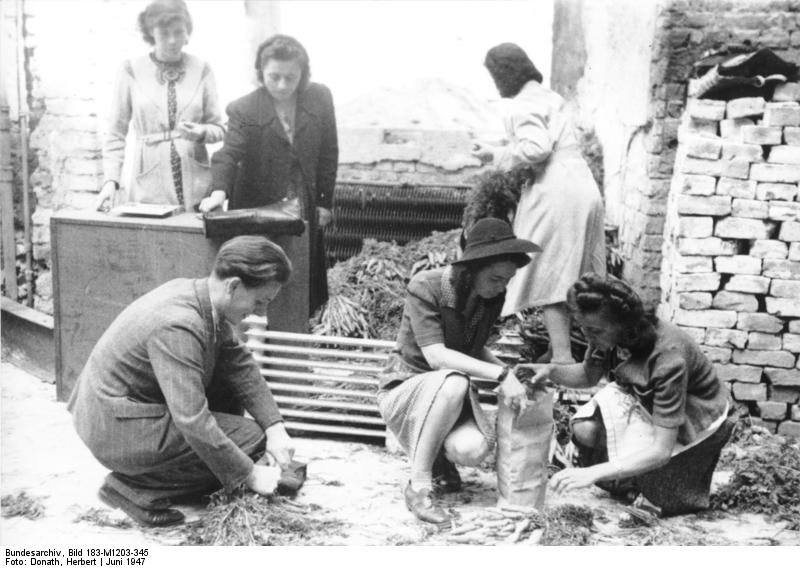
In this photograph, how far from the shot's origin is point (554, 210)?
5102 millimetres

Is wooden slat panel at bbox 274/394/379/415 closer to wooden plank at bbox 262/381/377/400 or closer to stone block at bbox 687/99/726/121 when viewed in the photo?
wooden plank at bbox 262/381/377/400

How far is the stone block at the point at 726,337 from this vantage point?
5230mm

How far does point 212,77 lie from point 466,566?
305 centimetres

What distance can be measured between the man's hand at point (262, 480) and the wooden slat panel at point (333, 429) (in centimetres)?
100

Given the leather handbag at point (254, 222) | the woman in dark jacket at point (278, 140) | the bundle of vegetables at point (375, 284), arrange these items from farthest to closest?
the bundle of vegetables at point (375, 284) → the woman in dark jacket at point (278, 140) → the leather handbag at point (254, 222)

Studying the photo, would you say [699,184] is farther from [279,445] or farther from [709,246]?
[279,445]

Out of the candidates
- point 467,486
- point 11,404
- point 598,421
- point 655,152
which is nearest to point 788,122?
point 655,152

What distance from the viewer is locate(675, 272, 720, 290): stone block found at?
5.19 metres

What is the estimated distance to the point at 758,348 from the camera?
523 centimetres

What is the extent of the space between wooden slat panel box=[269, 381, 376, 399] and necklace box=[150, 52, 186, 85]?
173 cm

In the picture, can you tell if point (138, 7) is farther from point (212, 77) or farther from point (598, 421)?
point (598, 421)

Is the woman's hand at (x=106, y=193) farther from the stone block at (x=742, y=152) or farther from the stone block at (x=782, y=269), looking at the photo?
Answer: the stone block at (x=782, y=269)

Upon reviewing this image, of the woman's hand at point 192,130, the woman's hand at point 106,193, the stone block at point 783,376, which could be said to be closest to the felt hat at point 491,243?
the stone block at point 783,376

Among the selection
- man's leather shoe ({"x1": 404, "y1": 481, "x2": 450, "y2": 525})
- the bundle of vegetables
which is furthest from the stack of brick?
man's leather shoe ({"x1": 404, "y1": 481, "x2": 450, "y2": 525})
